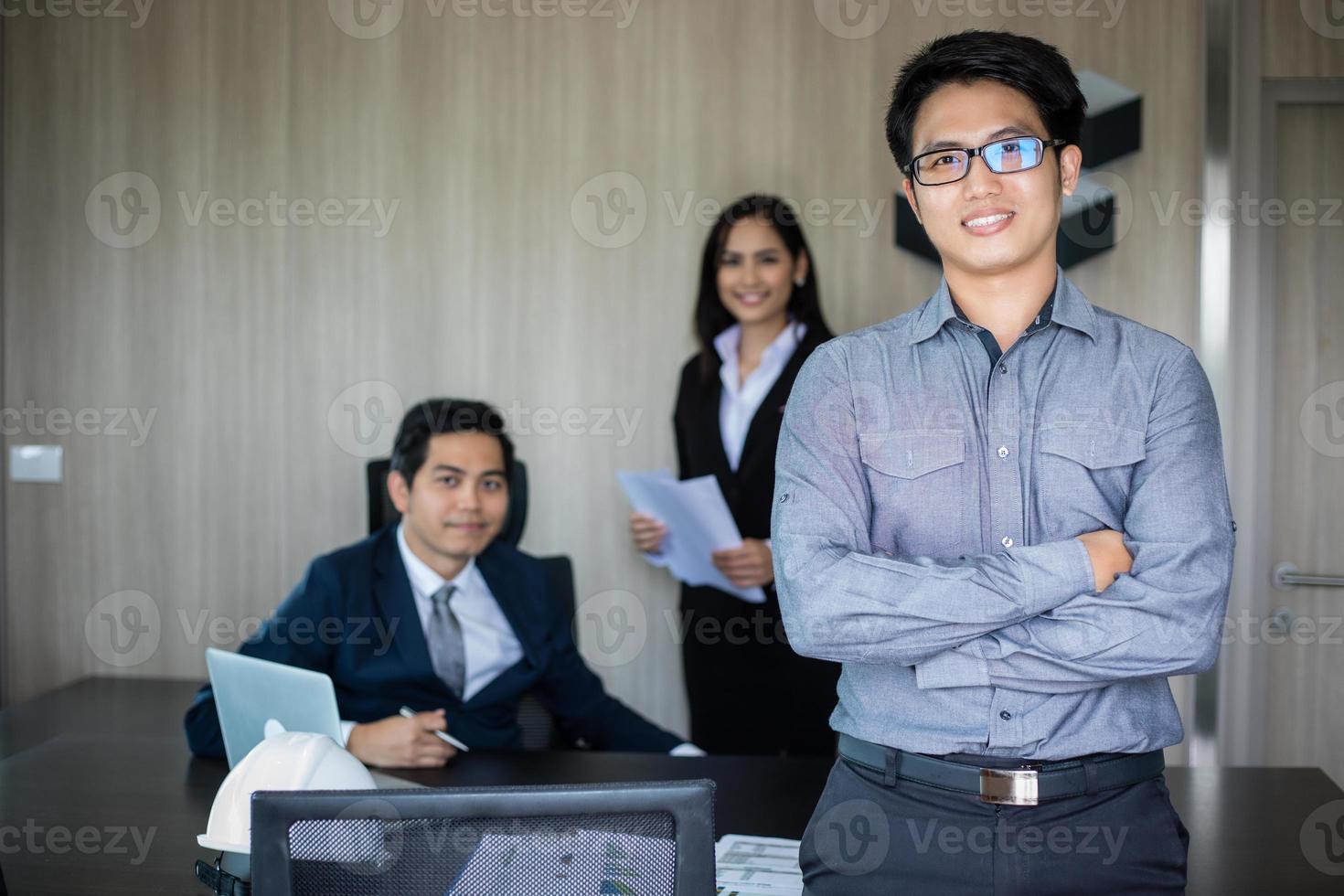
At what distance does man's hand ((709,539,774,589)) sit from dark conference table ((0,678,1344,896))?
894 millimetres

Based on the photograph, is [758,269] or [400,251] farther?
[400,251]

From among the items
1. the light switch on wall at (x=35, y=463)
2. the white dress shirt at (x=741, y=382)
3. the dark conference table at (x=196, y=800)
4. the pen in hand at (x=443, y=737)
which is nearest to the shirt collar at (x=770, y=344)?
the white dress shirt at (x=741, y=382)

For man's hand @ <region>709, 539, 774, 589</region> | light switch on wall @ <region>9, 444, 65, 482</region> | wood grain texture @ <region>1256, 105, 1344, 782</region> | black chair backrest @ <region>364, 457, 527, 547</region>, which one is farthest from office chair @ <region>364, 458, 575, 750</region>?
wood grain texture @ <region>1256, 105, 1344, 782</region>

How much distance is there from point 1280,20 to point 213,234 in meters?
3.34

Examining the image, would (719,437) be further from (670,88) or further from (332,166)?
(332,166)

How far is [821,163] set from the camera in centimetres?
373

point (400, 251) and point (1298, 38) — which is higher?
point (1298, 38)

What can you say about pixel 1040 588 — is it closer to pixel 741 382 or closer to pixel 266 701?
pixel 266 701

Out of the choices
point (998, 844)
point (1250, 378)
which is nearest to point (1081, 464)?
point (998, 844)

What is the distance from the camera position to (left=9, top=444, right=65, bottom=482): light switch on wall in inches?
157

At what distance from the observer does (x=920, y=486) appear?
1501 millimetres

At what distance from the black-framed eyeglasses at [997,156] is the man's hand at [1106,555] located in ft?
1.50

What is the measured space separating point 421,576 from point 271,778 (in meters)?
1.28

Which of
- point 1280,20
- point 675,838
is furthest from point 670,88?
point 675,838
